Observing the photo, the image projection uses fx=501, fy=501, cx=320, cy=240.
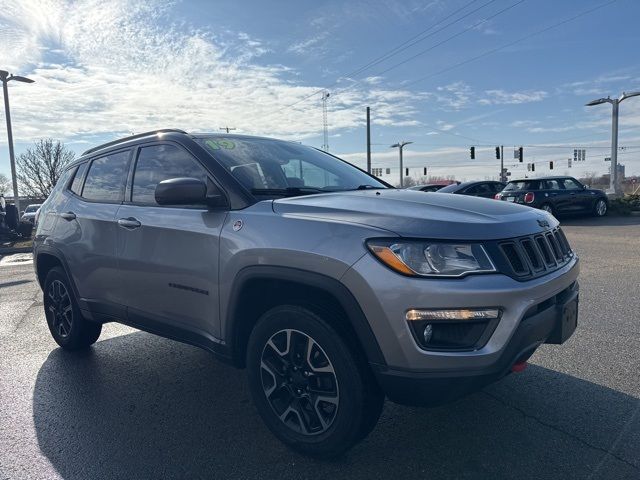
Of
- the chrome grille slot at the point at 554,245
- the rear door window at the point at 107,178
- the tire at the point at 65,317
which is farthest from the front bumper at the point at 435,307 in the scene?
the tire at the point at 65,317

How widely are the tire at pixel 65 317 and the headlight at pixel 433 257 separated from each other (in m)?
Result: 3.28

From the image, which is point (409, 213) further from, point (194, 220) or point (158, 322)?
point (158, 322)

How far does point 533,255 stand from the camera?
260cm

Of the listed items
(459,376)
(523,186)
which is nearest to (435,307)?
(459,376)

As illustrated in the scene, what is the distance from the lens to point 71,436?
123 inches

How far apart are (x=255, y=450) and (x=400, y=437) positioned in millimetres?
849

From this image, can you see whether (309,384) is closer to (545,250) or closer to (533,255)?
(533,255)

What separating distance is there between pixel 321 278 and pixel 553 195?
55.7 feet

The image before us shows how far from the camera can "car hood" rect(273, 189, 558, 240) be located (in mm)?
2377

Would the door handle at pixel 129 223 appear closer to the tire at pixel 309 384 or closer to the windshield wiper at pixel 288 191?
the windshield wiper at pixel 288 191

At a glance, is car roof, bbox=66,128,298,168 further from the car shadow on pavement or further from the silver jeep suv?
the car shadow on pavement

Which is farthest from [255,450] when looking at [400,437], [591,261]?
[591,261]

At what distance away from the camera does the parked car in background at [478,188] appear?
18.7 metres

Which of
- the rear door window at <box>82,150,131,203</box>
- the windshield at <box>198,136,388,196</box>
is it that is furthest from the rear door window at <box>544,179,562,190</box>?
the rear door window at <box>82,150,131,203</box>
